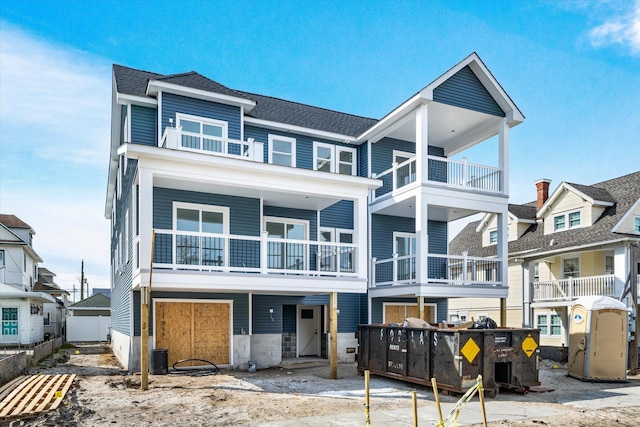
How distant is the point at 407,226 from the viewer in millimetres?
21828

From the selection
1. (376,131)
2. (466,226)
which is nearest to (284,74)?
(376,131)

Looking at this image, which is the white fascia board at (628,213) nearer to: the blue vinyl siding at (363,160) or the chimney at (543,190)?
the chimney at (543,190)

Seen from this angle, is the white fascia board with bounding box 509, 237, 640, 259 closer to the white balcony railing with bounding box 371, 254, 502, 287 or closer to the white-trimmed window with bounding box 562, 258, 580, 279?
the white-trimmed window with bounding box 562, 258, 580, 279

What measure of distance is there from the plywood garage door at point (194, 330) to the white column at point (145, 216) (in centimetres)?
367

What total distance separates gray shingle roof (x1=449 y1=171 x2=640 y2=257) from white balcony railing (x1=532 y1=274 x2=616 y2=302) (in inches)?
60.1

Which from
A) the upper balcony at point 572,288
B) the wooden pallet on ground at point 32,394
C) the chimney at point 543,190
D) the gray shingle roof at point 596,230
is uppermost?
the chimney at point 543,190

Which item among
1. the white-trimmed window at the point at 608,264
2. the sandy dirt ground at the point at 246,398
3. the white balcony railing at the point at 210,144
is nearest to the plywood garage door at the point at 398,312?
the sandy dirt ground at the point at 246,398

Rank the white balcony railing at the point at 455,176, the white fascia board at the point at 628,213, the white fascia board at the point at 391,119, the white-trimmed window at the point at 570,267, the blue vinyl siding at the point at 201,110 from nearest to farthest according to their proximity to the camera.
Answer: the blue vinyl siding at the point at 201,110 < the white fascia board at the point at 391,119 < the white balcony railing at the point at 455,176 < the white fascia board at the point at 628,213 < the white-trimmed window at the point at 570,267

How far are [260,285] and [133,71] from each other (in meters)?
10.6

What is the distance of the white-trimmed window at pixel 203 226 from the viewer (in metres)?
15.8

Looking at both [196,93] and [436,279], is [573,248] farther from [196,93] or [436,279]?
[196,93]

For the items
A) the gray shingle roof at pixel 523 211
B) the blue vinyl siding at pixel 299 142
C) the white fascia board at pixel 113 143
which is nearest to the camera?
the blue vinyl siding at pixel 299 142

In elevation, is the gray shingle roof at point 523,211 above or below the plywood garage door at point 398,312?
above

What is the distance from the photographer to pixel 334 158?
2109 cm
